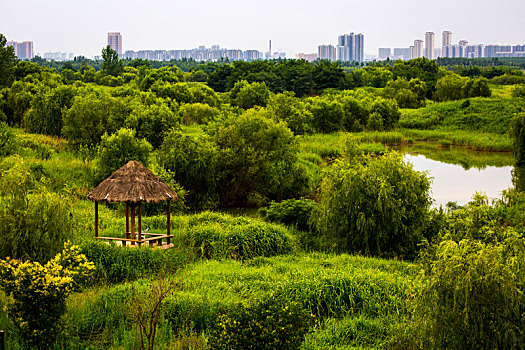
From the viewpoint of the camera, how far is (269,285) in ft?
42.7

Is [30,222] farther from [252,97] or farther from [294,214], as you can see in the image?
[252,97]

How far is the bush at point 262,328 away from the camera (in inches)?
344

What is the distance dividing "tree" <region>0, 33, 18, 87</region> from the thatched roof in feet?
170

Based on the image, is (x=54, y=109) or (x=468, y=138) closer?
(x=54, y=109)

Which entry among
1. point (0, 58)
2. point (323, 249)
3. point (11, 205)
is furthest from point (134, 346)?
point (0, 58)

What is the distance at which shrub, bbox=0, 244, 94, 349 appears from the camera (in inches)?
371

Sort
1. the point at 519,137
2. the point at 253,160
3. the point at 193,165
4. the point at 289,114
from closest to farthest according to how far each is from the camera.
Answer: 1. the point at 193,165
2. the point at 253,160
3. the point at 519,137
4. the point at 289,114

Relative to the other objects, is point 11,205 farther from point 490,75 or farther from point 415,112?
point 490,75

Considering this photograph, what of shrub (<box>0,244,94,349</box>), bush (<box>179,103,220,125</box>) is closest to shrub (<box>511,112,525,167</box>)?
bush (<box>179,103,220,125</box>)

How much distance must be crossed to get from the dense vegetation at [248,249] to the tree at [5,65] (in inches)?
1018

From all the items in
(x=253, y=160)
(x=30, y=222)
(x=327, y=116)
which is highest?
(x=327, y=116)

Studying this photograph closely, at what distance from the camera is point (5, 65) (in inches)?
2443

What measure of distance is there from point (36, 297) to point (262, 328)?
156 inches

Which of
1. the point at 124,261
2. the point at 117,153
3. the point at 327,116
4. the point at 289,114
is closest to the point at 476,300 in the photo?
the point at 124,261
